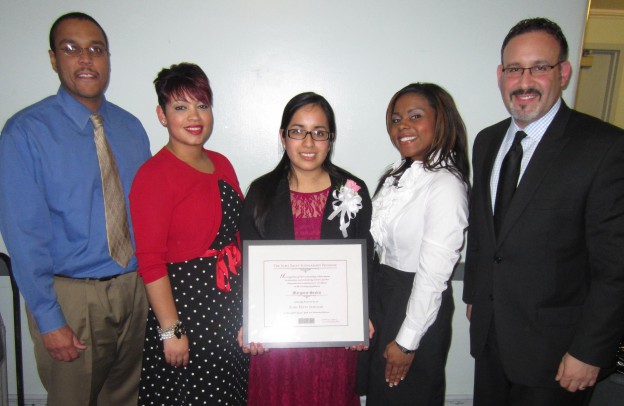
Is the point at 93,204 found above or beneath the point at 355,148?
beneath

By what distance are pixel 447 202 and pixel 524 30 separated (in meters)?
0.80

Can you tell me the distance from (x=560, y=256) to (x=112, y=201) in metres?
2.04

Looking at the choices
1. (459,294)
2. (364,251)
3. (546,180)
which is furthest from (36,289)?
(459,294)

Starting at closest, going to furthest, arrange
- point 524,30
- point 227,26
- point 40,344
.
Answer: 1. point 524,30
2. point 40,344
3. point 227,26

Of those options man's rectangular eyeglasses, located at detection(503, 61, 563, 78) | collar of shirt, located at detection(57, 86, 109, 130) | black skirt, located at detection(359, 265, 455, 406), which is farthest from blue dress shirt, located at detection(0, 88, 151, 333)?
man's rectangular eyeglasses, located at detection(503, 61, 563, 78)

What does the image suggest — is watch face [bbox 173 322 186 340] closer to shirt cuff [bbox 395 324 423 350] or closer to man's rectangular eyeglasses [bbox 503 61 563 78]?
shirt cuff [bbox 395 324 423 350]

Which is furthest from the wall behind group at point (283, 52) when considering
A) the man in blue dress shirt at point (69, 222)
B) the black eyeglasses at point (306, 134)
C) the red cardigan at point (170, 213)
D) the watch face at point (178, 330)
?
the watch face at point (178, 330)

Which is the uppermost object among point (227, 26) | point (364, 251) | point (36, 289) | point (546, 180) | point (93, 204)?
point (227, 26)

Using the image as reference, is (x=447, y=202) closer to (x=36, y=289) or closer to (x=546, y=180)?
(x=546, y=180)

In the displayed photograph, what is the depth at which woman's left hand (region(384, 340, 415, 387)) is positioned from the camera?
171 centimetres

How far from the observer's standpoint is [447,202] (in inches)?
64.4

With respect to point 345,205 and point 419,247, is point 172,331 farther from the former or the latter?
point 419,247

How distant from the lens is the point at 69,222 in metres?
1.77

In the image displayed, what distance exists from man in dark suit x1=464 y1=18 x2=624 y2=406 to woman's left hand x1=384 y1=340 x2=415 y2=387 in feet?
1.26
